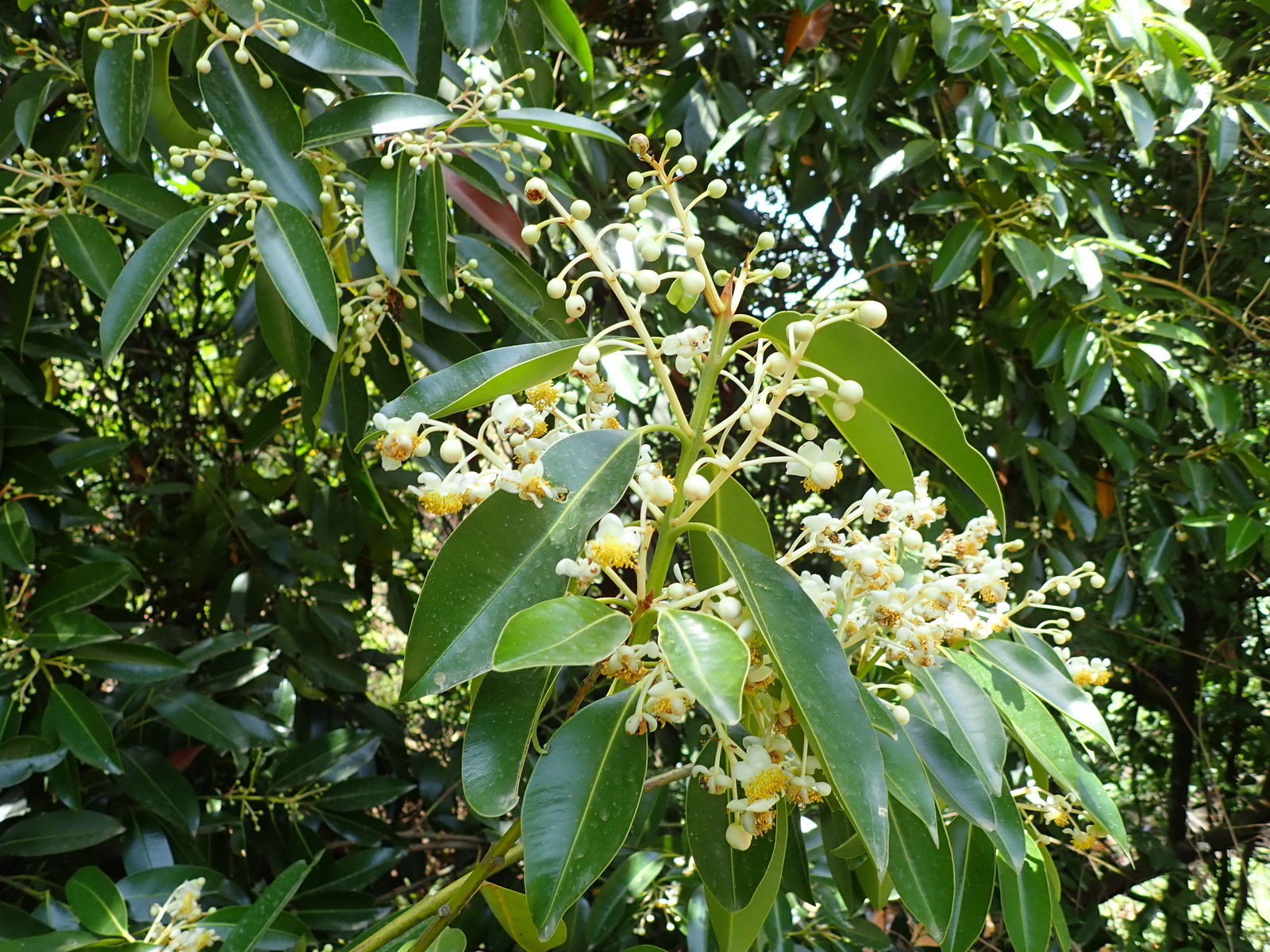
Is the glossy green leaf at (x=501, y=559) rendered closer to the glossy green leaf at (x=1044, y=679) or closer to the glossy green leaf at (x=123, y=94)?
the glossy green leaf at (x=1044, y=679)

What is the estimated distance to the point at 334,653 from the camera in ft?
5.64

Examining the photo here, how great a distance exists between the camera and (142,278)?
802 mm

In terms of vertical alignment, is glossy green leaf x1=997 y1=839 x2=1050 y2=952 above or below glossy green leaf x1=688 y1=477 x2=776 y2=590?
below

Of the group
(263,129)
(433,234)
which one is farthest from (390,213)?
(263,129)

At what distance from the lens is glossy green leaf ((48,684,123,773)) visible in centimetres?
112

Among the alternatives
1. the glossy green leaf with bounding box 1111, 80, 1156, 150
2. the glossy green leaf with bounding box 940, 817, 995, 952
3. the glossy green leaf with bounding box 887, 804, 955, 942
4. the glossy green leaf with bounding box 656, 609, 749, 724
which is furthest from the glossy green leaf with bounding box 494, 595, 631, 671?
the glossy green leaf with bounding box 1111, 80, 1156, 150

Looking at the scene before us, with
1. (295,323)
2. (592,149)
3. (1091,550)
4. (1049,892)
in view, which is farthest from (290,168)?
(1091,550)

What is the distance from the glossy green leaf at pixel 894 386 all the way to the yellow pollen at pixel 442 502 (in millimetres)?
207

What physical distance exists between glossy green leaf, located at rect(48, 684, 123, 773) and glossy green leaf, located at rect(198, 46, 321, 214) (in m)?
0.69

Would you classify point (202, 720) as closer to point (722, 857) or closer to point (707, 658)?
point (722, 857)

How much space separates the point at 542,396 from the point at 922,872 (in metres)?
0.39

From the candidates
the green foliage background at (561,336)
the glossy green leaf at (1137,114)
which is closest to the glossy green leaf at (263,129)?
the green foliage background at (561,336)

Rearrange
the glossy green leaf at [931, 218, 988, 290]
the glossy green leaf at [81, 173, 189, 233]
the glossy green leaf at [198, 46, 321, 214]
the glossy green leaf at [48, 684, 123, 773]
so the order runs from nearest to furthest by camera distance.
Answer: the glossy green leaf at [198, 46, 321, 214] < the glossy green leaf at [81, 173, 189, 233] < the glossy green leaf at [48, 684, 123, 773] < the glossy green leaf at [931, 218, 988, 290]

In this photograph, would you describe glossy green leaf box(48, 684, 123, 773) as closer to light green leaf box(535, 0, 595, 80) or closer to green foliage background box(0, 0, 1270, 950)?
green foliage background box(0, 0, 1270, 950)
